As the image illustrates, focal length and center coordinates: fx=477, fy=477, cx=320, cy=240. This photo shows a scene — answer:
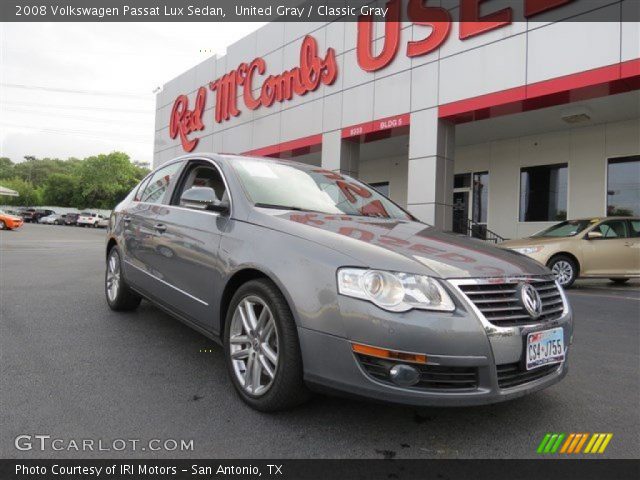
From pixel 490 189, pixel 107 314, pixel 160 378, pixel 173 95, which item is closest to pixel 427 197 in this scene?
pixel 490 189

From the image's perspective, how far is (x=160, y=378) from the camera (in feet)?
10.4

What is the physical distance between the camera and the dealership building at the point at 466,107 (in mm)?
9969

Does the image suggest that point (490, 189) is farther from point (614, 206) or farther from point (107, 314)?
point (107, 314)


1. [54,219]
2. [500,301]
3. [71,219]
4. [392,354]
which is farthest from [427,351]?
[54,219]

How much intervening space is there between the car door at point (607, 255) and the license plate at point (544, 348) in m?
7.34

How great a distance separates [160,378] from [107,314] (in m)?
2.16

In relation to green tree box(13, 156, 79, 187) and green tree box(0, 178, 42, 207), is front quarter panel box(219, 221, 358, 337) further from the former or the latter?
green tree box(13, 156, 79, 187)

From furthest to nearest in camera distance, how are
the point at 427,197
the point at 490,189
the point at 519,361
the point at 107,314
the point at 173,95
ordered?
the point at 173,95, the point at 490,189, the point at 427,197, the point at 107,314, the point at 519,361

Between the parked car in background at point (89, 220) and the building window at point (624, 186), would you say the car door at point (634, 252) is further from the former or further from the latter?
the parked car in background at point (89, 220)

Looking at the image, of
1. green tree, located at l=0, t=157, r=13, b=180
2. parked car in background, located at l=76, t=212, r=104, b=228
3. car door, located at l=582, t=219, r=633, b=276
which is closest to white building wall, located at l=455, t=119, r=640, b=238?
car door, located at l=582, t=219, r=633, b=276

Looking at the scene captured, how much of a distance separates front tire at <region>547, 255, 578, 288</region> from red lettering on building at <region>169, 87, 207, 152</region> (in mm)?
16241

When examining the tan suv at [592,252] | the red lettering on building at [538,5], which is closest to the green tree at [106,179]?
the red lettering on building at [538,5]

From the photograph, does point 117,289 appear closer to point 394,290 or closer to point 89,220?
point 394,290
